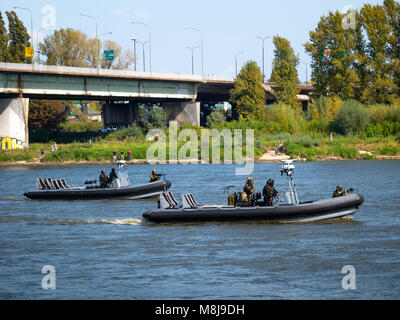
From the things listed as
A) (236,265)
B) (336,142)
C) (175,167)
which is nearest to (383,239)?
(236,265)

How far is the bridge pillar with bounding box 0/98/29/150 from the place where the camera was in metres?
70.9

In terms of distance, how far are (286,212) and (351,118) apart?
5238 centimetres

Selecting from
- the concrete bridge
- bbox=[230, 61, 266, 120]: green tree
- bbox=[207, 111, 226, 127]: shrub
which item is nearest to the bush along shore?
bbox=[207, 111, 226, 127]: shrub

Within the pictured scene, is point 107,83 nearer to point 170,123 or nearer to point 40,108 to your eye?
point 170,123

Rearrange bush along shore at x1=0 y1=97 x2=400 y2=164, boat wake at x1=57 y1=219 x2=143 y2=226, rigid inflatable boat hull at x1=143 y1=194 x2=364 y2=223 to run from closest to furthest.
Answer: rigid inflatable boat hull at x1=143 y1=194 x2=364 y2=223
boat wake at x1=57 y1=219 x2=143 y2=226
bush along shore at x1=0 y1=97 x2=400 y2=164

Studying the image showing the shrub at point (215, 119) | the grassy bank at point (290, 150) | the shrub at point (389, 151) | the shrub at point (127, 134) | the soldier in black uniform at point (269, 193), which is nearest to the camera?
the soldier in black uniform at point (269, 193)

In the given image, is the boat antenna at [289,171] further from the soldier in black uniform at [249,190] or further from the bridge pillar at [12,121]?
the bridge pillar at [12,121]

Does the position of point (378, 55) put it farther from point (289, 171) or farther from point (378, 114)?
point (289, 171)

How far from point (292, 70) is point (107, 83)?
27.9 metres

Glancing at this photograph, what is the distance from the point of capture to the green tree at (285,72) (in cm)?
9400

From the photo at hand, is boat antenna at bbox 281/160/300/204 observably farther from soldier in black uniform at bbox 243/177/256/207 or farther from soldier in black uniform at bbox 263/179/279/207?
soldier in black uniform at bbox 243/177/256/207

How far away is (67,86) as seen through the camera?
73.9 metres

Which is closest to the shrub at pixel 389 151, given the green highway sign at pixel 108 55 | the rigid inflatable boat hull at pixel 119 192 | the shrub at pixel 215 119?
the shrub at pixel 215 119

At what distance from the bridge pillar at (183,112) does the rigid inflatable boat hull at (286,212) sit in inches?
2382
